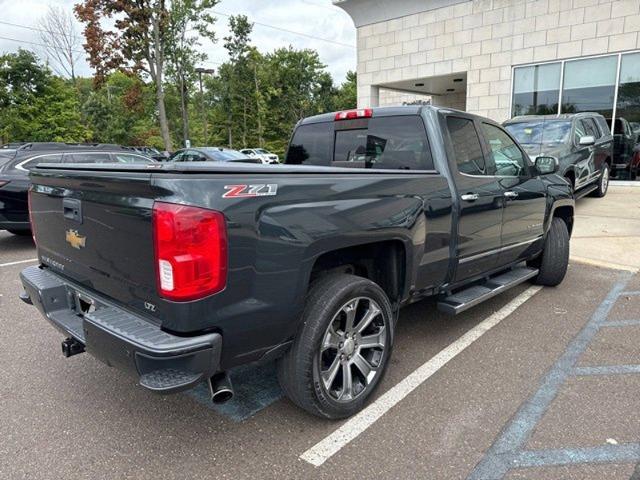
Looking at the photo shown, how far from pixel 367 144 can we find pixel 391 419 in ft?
6.96

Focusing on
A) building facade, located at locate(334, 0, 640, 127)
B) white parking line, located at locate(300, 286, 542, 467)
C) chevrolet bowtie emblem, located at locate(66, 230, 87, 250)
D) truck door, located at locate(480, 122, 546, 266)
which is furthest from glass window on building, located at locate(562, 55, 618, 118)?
chevrolet bowtie emblem, located at locate(66, 230, 87, 250)

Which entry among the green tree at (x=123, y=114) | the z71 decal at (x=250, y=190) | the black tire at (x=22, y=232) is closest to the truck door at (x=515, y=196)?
the z71 decal at (x=250, y=190)

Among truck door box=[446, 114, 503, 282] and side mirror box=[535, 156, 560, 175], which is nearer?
truck door box=[446, 114, 503, 282]

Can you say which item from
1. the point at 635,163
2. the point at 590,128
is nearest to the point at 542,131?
the point at 590,128

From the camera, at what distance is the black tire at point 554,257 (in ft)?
16.8

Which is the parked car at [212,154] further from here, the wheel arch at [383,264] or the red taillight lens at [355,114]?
the wheel arch at [383,264]

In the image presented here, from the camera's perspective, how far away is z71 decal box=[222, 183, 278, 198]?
2113 millimetres

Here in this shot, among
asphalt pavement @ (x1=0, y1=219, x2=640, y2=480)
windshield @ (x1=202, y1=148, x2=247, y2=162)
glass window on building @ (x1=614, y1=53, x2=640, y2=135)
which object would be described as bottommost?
asphalt pavement @ (x1=0, y1=219, x2=640, y2=480)

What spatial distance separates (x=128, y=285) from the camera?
7.70 feet

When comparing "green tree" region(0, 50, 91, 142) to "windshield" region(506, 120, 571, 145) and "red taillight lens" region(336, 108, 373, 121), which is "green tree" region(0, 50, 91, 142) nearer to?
"windshield" region(506, 120, 571, 145)

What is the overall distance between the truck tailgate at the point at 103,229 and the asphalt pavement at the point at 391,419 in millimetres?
848

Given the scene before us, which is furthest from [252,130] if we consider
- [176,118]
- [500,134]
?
[500,134]

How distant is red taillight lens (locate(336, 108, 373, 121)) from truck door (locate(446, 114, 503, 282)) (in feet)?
2.05

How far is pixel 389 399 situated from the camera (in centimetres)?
300
